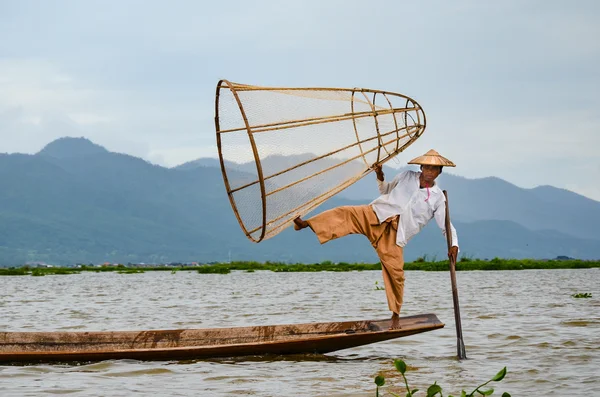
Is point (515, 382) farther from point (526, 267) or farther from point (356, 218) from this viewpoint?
point (526, 267)

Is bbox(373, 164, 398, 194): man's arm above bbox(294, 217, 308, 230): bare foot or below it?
above

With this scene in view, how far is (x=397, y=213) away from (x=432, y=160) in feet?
2.17

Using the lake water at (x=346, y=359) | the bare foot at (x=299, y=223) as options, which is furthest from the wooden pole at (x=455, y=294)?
the bare foot at (x=299, y=223)

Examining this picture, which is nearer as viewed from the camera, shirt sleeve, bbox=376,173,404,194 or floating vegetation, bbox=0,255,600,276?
shirt sleeve, bbox=376,173,404,194

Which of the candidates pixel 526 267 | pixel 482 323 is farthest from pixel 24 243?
pixel 482 323

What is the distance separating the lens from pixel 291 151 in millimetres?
8344

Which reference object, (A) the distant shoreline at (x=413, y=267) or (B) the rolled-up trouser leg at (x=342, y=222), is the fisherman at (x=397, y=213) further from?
(A) the distant shoreline at (x=413, y=267)

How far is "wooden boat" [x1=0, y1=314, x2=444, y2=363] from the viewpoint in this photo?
917 centimetres

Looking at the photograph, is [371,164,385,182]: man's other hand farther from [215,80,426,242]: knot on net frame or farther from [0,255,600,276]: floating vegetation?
[0,255,600,276]: floating vegetation

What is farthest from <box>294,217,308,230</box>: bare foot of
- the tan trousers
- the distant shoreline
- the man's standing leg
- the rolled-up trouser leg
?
the distant shoreline

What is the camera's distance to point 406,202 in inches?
351

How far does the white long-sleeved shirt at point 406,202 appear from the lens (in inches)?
350

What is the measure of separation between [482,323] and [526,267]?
1316 inches

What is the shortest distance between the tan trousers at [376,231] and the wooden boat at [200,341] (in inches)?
20.6
